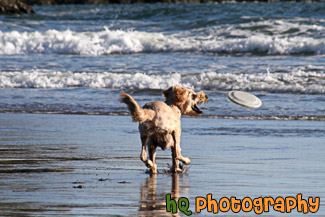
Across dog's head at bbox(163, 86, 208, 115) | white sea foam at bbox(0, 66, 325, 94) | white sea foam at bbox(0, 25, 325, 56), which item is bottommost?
dog's head at bbox(163, 86, 208, 115)

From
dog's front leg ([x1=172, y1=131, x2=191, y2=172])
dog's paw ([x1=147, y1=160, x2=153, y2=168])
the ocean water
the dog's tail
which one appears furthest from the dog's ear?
the ocean water

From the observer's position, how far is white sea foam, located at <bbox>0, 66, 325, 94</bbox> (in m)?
13.6

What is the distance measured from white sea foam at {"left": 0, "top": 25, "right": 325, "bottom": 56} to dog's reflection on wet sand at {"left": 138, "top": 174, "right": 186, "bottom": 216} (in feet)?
43.4

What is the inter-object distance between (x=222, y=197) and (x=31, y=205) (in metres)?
1.52

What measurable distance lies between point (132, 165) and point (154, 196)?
1591 millimetres

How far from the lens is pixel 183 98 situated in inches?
266

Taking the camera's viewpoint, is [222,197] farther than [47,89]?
No

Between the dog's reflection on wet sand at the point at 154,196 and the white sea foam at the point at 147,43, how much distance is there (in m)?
13.2

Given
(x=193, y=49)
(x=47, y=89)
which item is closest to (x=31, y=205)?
(x=47, y=89)

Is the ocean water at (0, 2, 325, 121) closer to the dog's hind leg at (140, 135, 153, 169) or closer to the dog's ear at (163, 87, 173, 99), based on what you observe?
the dog's ear at (163, 87, 173, 99)

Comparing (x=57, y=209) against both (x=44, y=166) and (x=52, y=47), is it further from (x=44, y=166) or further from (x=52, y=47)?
(x=52, y=47)

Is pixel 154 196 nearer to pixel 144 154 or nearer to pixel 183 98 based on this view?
pixel 144 154

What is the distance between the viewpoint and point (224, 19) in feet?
81.1

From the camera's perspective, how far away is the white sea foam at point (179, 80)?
13586mm
